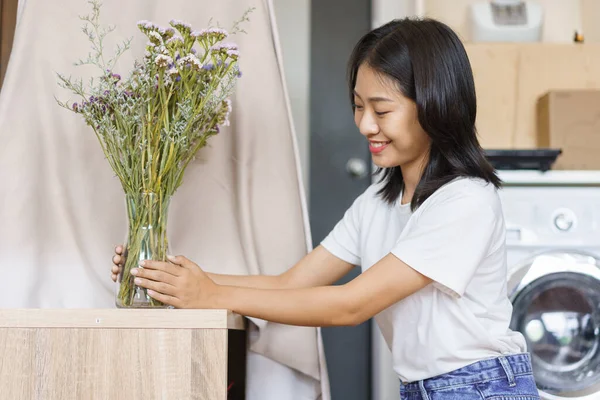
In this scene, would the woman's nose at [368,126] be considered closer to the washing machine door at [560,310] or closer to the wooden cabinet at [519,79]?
the washing machine door at [560,310]

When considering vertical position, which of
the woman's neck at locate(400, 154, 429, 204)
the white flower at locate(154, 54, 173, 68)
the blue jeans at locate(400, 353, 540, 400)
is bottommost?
the blue jeans at locate(400, 353, 540, 400)

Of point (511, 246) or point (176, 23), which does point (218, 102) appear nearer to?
point (176, 23)

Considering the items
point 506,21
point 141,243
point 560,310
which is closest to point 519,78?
point 506,21

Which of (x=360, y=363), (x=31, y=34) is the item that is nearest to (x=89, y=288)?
(x=31, y=34)

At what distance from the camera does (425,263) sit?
3.72 feet

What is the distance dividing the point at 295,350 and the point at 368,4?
129 cm

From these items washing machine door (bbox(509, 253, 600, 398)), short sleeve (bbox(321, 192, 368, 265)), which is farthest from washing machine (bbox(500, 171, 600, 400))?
short sleeve (bbox(321, 192, 368, 265))

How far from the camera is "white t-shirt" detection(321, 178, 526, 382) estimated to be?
1.15m

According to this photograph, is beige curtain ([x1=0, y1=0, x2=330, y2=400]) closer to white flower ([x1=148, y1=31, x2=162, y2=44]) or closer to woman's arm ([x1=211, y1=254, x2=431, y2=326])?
woman's arm ([x1=211, y1=254, x2=431, y2=326])

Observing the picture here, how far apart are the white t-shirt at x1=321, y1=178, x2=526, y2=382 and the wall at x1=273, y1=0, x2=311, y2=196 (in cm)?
99

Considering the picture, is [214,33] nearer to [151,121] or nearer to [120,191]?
[151,121]

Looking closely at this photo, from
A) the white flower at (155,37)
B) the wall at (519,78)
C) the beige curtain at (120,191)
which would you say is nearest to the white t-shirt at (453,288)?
the beige curtain at (120,191)

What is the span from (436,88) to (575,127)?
103cm

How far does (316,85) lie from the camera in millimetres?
2297
